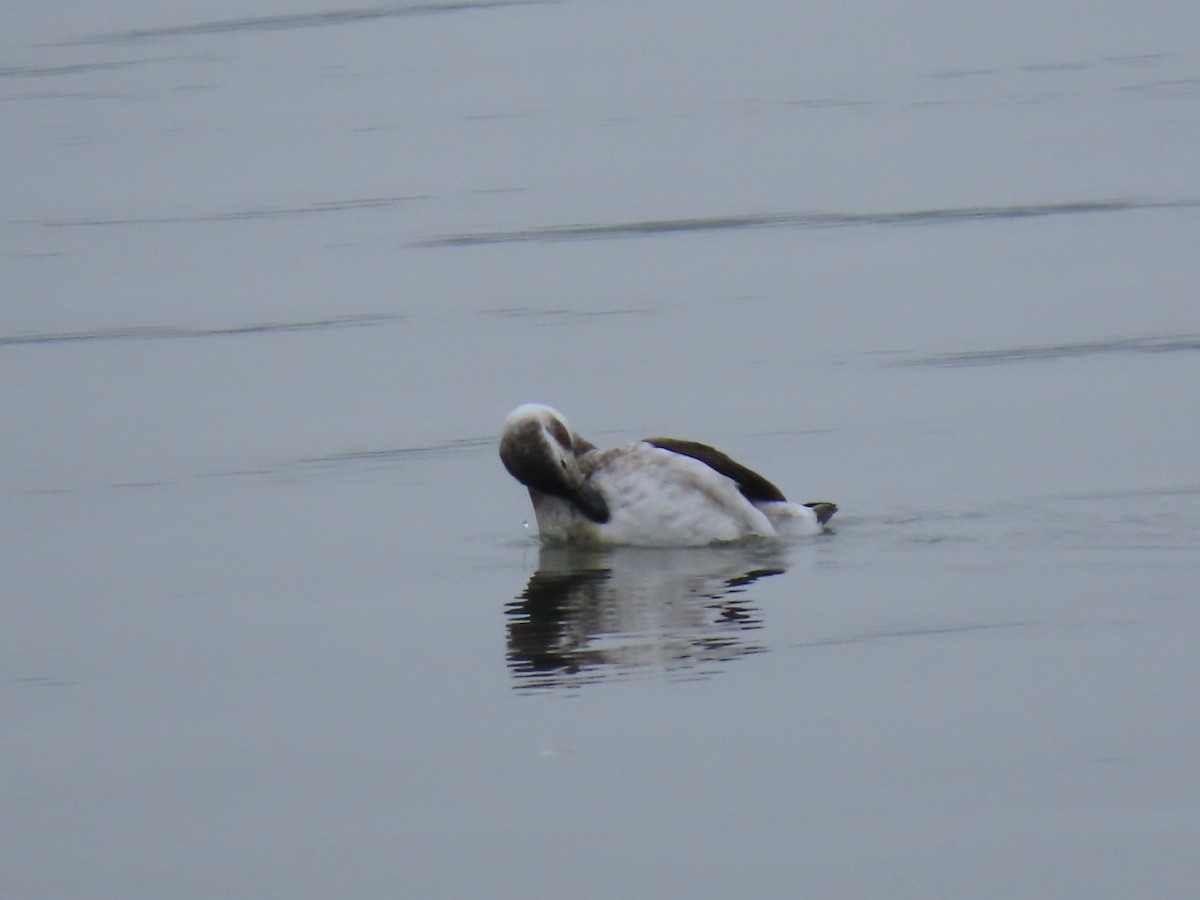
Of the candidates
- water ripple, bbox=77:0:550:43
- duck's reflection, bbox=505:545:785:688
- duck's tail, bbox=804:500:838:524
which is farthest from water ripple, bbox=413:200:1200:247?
water ripple, bbox=77:0:550:43

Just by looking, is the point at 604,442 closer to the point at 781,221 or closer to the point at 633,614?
the point at 633,614

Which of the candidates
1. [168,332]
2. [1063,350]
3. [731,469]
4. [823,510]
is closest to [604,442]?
[731,469]

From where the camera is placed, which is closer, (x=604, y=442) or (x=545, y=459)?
(x=545, y=459)

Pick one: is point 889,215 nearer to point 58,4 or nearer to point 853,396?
point 853,396

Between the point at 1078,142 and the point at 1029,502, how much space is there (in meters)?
10.2

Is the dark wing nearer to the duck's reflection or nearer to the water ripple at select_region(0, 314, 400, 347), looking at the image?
the duck's reflection

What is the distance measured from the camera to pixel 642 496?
1099 centimetres

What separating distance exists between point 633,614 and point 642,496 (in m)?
1.26

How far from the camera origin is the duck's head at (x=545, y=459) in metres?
11.0

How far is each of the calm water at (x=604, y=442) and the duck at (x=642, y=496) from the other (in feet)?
0.46

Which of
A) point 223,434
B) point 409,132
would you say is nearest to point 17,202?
point 409,132

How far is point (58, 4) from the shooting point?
3369cm

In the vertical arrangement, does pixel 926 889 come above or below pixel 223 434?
below

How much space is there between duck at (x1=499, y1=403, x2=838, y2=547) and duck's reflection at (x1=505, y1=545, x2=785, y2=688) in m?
0.09
